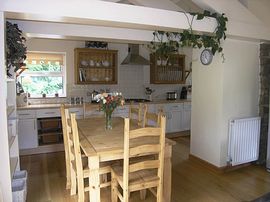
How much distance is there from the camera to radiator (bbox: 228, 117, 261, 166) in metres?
3.36

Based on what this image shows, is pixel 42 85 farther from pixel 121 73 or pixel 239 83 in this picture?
pixel 239 83

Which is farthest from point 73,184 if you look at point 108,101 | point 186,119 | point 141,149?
point 186,119

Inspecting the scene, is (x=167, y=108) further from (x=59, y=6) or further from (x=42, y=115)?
(x=59, y=6)

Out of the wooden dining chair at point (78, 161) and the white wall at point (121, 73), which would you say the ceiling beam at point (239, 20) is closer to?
the wooden dining chair at point (78, 161)

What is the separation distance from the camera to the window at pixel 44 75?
15.3 ft

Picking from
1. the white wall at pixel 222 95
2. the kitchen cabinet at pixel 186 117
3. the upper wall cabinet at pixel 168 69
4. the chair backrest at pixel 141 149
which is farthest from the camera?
the upper wall cabinet at pixel 168 69

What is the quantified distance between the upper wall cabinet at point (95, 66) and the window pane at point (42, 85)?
1.57ft

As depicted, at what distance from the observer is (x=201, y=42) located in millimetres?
3221

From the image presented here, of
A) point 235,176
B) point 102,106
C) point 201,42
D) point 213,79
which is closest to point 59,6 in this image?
point 102,106

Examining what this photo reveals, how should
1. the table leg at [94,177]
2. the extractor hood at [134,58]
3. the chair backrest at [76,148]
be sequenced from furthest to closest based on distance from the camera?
the extractor hood at [134,58] → the chair backrest at [76,148] → the table leg at [94,177]

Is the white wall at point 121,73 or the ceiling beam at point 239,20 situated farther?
the white wall at point 121,73

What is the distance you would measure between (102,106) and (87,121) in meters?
0.66

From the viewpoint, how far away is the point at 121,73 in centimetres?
533

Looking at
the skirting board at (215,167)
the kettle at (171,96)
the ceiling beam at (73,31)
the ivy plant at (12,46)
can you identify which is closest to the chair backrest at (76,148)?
the ivy plant at (12,46)
